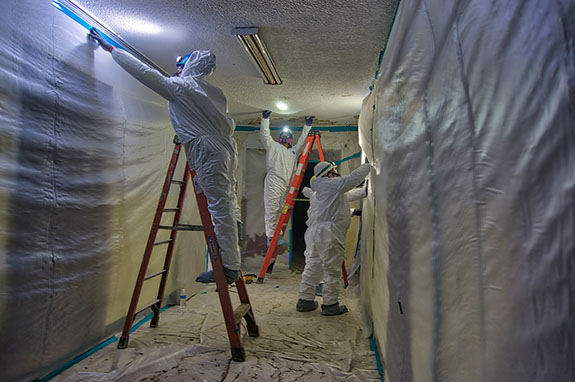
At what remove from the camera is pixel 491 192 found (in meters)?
0.55

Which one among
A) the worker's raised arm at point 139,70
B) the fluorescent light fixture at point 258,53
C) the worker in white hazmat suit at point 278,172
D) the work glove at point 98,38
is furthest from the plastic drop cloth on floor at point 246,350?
the fluorescent light fixture at point 258,53

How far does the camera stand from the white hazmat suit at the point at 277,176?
3.99 meters

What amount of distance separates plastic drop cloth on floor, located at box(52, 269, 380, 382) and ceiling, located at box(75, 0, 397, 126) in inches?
74.4

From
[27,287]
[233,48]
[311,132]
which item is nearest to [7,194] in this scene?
[27,287]

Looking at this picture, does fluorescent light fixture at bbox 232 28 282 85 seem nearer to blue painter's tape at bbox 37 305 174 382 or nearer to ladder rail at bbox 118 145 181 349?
ladder rail at bbox 118 145 181 349

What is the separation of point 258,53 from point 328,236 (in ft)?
4.81

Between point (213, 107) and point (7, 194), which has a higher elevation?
point (213, 107)

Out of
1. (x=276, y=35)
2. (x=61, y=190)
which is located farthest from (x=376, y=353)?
(x=276, y=35)

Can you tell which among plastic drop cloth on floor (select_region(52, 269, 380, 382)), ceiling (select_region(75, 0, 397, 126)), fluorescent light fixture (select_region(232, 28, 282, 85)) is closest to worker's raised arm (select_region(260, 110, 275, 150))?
ceiling (select_region(75, 0, 397, 126))

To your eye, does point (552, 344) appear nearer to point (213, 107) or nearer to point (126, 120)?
point (213, 107)

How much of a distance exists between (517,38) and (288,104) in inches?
123

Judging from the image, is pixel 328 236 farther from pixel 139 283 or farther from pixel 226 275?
pixel 139 283

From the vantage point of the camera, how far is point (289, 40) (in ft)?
6.95

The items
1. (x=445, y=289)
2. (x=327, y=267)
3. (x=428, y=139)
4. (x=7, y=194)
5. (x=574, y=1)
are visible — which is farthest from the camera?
(x=327, y=267)
